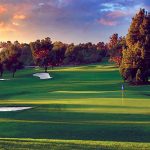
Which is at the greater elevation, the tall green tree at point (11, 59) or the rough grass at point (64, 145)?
the tall green tree at point (11, 59)

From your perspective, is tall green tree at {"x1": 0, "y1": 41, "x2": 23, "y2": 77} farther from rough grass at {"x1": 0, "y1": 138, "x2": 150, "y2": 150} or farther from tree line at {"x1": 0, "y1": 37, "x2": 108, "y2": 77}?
rough grass at {"x1": 0, "y1": 138, "x2": 150, "y2": 150}

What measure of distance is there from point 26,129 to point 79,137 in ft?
10.8

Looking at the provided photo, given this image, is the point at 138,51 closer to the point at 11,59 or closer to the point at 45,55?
the point at 11,59

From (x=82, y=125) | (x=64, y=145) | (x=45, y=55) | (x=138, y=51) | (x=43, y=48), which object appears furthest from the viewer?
(x=45, y=55)

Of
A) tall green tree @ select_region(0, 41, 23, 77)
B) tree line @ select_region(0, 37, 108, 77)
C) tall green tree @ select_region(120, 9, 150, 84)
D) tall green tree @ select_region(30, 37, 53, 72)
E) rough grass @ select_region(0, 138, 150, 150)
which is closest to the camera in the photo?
rough grass @ select_region(0, 138, 150, 150)

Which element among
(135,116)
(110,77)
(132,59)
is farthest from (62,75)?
(135,116)

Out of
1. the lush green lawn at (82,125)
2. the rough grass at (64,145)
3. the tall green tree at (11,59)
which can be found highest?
the tall green tree at (11,59)

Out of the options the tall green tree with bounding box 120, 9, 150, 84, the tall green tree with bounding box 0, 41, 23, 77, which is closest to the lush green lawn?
the tall green tree with bounding box 120, 9, 150, 84

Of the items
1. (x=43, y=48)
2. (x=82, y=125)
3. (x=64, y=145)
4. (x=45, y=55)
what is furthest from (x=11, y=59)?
(x=64, y=145)

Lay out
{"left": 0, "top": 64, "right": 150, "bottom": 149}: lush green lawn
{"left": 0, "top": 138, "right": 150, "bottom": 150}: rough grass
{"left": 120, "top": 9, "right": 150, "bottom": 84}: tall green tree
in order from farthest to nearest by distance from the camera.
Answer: {"left": 120, "top": 9, "right": 150, "bottom": 84}: tall green tree < {"left": 0, "top": 64, "right": 150, "bottom": 149}: lush green lawn < {"left": 0, "top": 138, "right": 150, "bottom": 150}: rough grass

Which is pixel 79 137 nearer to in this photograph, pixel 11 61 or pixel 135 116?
pixel 135 116

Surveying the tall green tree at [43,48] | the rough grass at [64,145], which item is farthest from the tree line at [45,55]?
the rough grass at [64,145]

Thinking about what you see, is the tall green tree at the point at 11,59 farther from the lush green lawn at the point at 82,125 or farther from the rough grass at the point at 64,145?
the rough grass at the point at 64,145

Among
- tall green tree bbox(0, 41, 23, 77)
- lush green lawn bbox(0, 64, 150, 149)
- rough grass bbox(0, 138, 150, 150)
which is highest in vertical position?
tall green tree bbox(0, 41, 23, 77)
